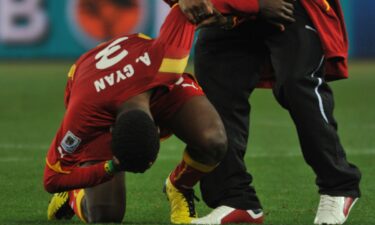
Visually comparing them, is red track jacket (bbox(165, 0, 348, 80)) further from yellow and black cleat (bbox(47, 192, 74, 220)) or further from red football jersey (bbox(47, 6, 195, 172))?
yellow and black cleat (bbox(47, 192, 74, 220))

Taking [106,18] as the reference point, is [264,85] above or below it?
above

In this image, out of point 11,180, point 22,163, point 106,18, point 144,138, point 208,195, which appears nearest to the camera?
point 144,138

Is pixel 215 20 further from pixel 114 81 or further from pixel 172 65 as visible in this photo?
pixel 114 81

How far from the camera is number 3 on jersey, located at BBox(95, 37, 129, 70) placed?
5.71 meters

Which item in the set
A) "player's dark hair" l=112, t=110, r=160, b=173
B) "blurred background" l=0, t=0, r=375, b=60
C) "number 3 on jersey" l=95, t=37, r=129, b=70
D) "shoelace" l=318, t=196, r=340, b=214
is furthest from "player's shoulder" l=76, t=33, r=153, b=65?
"blurred background" l=0, t=0, r=375, b=60

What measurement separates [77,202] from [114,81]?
0.95 meters

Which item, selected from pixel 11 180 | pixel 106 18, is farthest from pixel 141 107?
pixel 106 18

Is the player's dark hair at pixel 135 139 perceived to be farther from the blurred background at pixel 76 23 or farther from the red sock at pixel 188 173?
the blurred background at pixel 76 23

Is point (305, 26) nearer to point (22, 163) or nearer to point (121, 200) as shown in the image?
point (121, 200)

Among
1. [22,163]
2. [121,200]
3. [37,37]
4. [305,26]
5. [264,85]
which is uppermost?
[305,26]

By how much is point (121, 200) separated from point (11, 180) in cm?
159

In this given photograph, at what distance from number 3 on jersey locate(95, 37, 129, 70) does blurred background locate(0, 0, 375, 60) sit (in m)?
12.7

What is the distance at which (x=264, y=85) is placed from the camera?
621 centimetres

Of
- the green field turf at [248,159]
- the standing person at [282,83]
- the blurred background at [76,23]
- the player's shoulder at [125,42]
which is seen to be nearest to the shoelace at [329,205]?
the standing person at [282,83]
